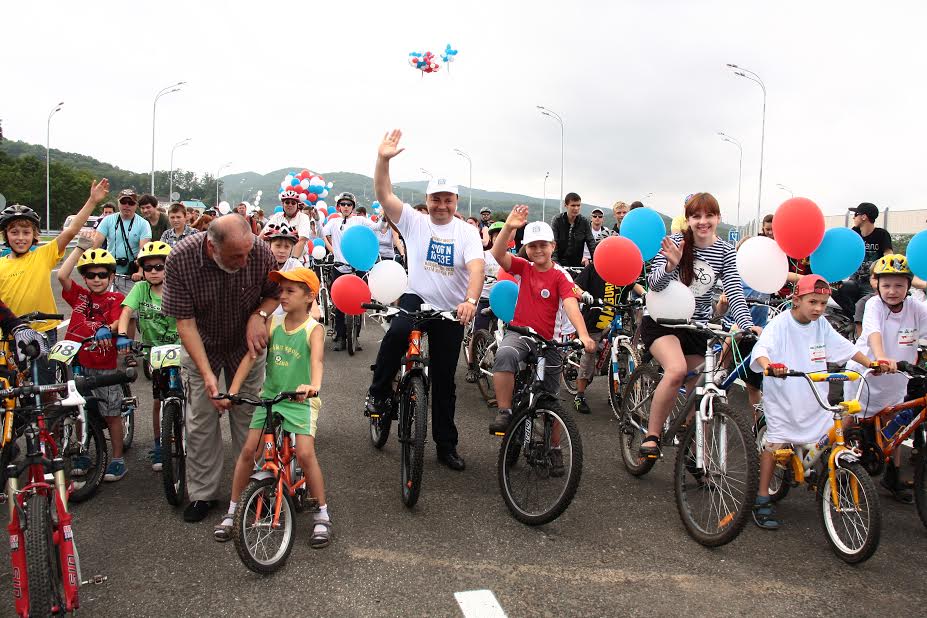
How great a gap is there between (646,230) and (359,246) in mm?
2519

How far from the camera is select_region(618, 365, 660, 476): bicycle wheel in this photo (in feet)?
17.1

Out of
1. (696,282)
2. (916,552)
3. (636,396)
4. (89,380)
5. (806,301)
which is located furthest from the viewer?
(636,396)

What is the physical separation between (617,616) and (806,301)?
95.0 inches

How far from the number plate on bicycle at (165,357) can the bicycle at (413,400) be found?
4.43 ft

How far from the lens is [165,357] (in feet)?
14.6

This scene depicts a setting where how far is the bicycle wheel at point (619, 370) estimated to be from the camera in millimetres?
6860

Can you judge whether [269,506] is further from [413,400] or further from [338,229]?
[338,229]

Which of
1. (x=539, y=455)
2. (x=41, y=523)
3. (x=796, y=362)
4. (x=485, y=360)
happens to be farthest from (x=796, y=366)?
(x=41, y=523)

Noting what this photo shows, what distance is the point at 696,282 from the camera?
197 inches

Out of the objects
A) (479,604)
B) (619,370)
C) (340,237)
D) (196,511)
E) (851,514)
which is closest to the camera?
(479,604)

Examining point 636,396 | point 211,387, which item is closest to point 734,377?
point 636,396

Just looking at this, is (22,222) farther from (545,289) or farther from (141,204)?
Answer: (141,204)

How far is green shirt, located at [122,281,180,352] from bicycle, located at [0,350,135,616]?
1857mm

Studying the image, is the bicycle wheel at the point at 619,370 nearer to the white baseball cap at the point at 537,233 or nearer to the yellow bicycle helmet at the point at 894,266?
the white baseball cap at the point at 537,233
